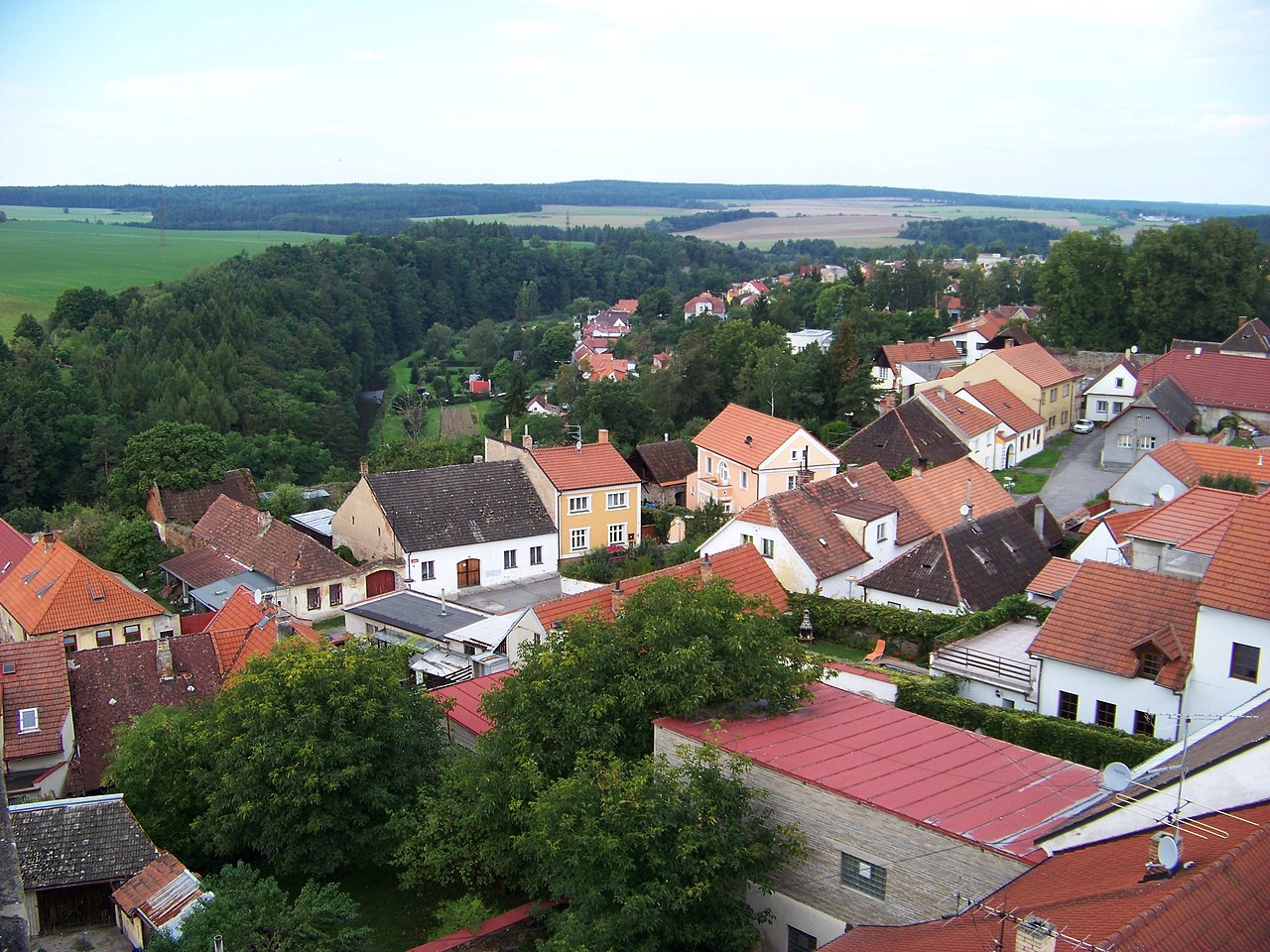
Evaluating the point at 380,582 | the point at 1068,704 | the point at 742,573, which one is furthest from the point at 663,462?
the point at 1068,704

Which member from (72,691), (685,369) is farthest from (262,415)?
(72,691)

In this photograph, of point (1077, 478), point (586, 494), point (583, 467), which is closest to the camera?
point (586, 494)

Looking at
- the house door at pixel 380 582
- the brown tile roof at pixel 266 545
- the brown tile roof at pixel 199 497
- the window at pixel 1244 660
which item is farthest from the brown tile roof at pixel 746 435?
the window at pixel 1244 660

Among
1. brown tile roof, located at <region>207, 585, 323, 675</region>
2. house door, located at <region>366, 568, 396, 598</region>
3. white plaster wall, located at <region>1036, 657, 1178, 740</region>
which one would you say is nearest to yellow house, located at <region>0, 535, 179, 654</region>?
brown tile roof, located at <region>207, 585, 323, 675</region>

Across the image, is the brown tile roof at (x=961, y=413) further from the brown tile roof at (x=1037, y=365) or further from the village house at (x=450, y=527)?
the village house at (x=450, y=527)

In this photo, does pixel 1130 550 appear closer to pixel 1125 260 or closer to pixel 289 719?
pixel 289 719

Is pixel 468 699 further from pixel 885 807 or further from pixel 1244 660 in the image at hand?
pixel 1244 660
